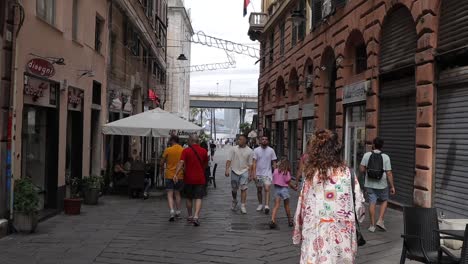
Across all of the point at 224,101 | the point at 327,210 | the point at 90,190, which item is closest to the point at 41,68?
the point at 90,190

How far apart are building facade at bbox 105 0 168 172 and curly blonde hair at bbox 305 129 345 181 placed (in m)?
13.6

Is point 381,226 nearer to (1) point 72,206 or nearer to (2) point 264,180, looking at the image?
(2) point 264,180

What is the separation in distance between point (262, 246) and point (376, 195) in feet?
9.14

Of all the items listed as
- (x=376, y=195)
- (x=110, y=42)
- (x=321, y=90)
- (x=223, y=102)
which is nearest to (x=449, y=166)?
(x=376, y=195)

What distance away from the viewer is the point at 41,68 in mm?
10656

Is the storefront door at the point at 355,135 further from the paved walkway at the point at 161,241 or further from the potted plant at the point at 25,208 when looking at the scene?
the potted plant at the point at 25,208

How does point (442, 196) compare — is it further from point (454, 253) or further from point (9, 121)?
point (9, 121)

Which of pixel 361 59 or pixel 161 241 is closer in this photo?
pixel 161 241

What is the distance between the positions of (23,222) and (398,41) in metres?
9.21

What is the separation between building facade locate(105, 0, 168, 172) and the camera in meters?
19.0

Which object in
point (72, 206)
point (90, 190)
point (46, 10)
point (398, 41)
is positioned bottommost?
point (72, 206)

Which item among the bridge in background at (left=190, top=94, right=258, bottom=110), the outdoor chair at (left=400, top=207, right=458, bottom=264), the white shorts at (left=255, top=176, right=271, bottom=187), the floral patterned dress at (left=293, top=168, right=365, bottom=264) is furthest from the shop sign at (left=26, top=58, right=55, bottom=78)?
the bridge in background at (left=190, top=94, right=258, bottom=110)

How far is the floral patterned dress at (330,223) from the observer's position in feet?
16.3

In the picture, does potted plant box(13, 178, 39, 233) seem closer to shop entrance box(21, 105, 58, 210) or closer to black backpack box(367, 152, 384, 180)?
shop entrance box(21, 105, 58, 210)
